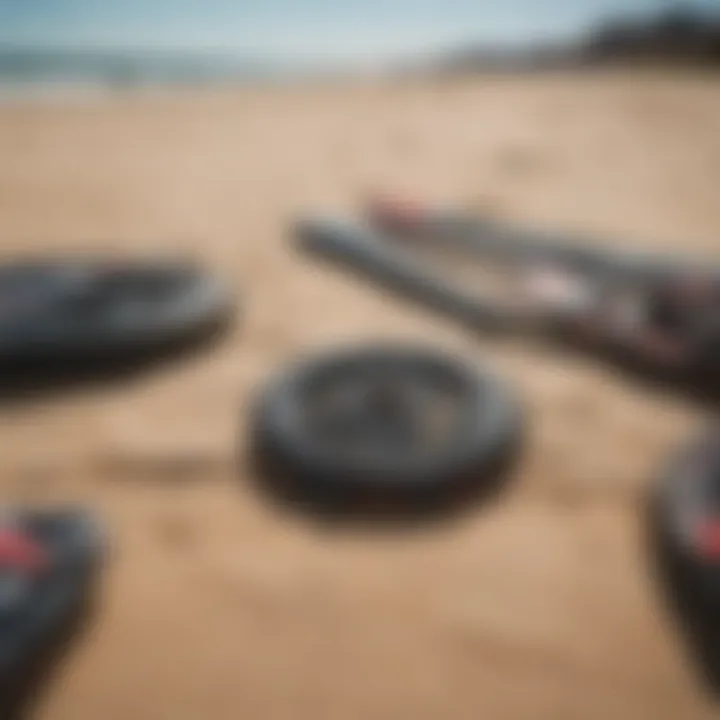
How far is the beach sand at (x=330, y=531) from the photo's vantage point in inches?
29.2

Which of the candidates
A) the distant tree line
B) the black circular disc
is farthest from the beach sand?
the distant tree line

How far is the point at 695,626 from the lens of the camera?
0.78m

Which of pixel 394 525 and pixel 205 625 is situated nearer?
pixel 205 625

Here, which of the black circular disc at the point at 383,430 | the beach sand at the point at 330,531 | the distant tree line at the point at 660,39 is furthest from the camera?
the distant tree line at the point at 660,39

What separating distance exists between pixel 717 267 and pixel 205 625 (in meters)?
0.94

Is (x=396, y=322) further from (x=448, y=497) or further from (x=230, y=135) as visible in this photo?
(x=230, y=135)

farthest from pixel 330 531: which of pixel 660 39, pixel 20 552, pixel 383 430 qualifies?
pixel 660 39

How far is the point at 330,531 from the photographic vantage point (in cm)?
91

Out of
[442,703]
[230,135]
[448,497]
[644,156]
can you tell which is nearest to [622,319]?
[448,497]

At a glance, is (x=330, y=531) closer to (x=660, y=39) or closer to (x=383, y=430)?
(x=383, y=430)

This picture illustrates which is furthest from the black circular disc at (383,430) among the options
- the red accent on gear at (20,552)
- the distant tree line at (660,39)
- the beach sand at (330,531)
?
the distant tree line at (660,39)

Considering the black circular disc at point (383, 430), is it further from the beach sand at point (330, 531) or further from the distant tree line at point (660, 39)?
the distant tree line at point (660, 39)

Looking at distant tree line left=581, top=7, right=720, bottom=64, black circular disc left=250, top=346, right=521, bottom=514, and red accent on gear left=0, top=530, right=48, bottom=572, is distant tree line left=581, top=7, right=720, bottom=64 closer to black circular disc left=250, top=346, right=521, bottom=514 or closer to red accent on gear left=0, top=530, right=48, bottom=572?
black circular disc left=250, top=346, right=521, bottom=514

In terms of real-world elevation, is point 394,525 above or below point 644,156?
above
